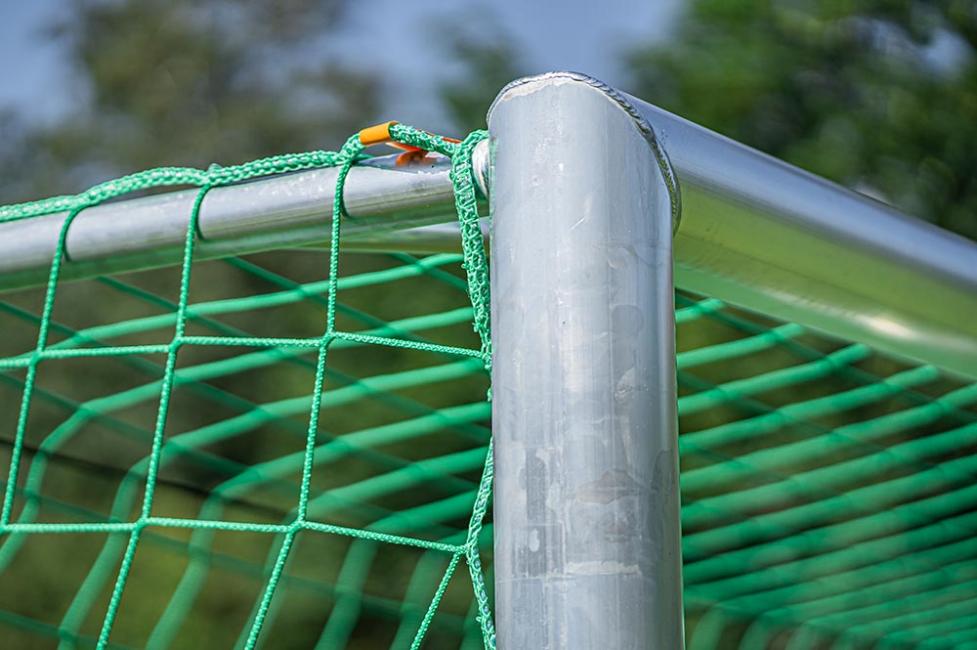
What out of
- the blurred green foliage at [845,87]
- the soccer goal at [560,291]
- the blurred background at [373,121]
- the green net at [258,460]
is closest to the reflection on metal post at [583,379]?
the soccer goal at [560,291]

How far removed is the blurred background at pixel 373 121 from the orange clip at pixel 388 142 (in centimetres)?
259

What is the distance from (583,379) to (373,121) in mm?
6572

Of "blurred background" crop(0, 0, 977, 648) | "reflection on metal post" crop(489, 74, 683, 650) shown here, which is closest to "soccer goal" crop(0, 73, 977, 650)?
"reflection on metal post" crop(489, 74, 683, 650)

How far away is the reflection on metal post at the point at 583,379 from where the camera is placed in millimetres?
504

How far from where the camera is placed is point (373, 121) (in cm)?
695

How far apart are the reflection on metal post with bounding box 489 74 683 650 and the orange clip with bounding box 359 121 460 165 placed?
13 cm

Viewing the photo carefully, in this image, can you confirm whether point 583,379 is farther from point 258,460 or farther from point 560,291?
point 258,460

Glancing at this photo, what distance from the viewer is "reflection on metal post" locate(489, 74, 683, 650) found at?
0.50m

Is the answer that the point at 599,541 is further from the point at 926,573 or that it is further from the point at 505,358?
the point at 926,573

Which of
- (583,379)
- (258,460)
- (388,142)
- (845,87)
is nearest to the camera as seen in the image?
(583,379)

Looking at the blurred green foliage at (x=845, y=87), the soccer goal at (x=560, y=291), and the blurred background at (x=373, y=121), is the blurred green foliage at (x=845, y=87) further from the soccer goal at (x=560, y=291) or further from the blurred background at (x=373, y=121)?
the soccer goal at (x=560, y=291)

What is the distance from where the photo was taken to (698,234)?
61 centimetres

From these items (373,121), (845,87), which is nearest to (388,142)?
(845,87)

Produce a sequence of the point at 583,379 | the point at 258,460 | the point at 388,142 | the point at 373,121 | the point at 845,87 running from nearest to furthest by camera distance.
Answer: the point at 583,379 → the point at 388,142 → the point at 258,460 → the point at 845,87 → the point at 373,121
